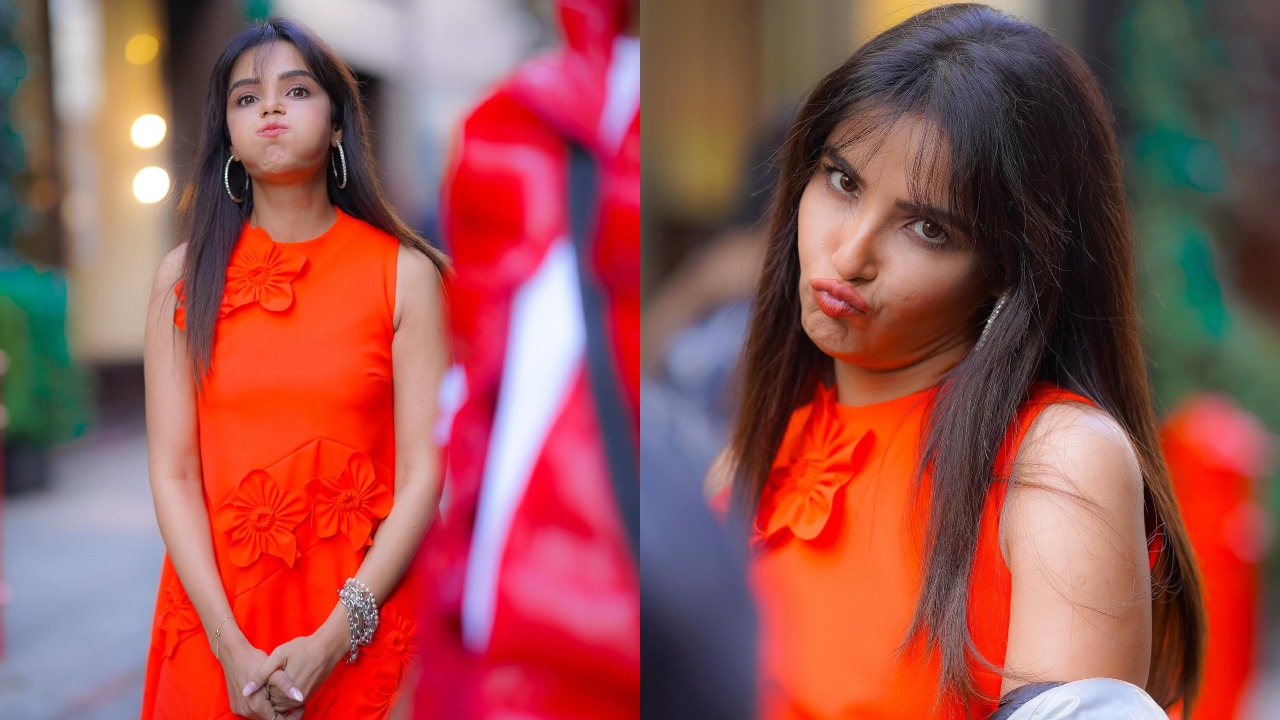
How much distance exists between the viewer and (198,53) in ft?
2.87

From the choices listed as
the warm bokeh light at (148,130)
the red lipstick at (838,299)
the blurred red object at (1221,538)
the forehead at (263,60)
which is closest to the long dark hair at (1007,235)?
the red lipstick at (838,299)

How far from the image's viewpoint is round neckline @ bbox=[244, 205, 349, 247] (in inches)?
34.4

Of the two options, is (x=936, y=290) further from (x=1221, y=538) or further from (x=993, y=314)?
(x=1221, y=538)

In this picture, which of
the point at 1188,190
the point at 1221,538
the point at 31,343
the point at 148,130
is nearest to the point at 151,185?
the point at 148,130

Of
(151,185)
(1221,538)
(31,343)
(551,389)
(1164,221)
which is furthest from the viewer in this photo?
(1164,221)

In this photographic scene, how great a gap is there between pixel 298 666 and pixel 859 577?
50 cm

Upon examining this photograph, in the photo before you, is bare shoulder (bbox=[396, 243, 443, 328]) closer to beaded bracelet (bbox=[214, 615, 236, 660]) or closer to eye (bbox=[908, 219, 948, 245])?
beaded bracelet (bbox=[214, 615, 236, 660])

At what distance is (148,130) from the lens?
92 centimetres

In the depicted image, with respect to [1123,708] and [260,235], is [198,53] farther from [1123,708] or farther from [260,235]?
[1123,708]

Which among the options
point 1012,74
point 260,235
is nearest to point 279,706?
point 260,235

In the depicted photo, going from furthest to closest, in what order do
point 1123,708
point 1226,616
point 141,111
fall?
1. point 1226,616
2. point 141,111
3. point 1123,708

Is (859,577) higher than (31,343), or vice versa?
(859,577)

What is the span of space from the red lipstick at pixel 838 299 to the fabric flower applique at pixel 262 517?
0.48 metres

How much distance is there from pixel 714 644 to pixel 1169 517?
536mm
